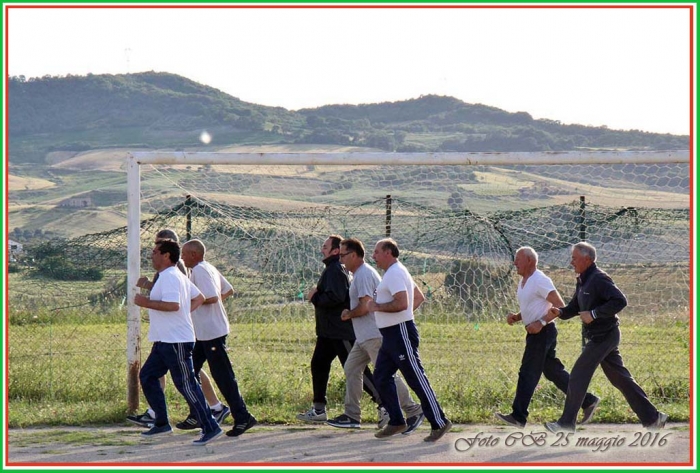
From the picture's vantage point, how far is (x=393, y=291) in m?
8.67

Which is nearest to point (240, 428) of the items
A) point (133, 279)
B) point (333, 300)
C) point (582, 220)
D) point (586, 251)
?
point (333, 300)

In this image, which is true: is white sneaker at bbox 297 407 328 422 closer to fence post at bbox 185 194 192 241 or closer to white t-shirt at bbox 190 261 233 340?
white t-shirt at bbox 190 261 233 340

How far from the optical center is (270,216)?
1138 centimetres

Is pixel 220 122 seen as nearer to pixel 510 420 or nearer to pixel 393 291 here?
pixel 510 420

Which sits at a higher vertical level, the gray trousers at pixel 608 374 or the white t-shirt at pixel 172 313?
the white t-shirt at pixel 172 313

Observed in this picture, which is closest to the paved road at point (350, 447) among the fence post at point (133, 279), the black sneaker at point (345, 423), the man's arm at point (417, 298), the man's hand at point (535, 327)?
the black sneaker at point (345, 423)

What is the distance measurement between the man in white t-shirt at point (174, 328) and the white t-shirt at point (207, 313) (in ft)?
1.36

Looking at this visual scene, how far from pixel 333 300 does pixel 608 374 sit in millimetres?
2558

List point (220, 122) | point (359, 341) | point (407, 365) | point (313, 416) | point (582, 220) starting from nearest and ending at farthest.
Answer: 1. point (407, 365)
2. point (359, 341)
3. point (313, 416)
4. point (582, 220)
5. point (220, 122)

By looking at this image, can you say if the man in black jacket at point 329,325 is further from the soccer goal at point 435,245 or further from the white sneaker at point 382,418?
the soccer goal at point 435,245

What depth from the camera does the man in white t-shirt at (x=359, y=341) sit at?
9.26m

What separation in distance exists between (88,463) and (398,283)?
289 cm

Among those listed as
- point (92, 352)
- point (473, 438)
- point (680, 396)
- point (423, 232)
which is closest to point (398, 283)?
point (473, 438)

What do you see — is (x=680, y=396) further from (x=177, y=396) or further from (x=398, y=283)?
(x=177, y=396)
